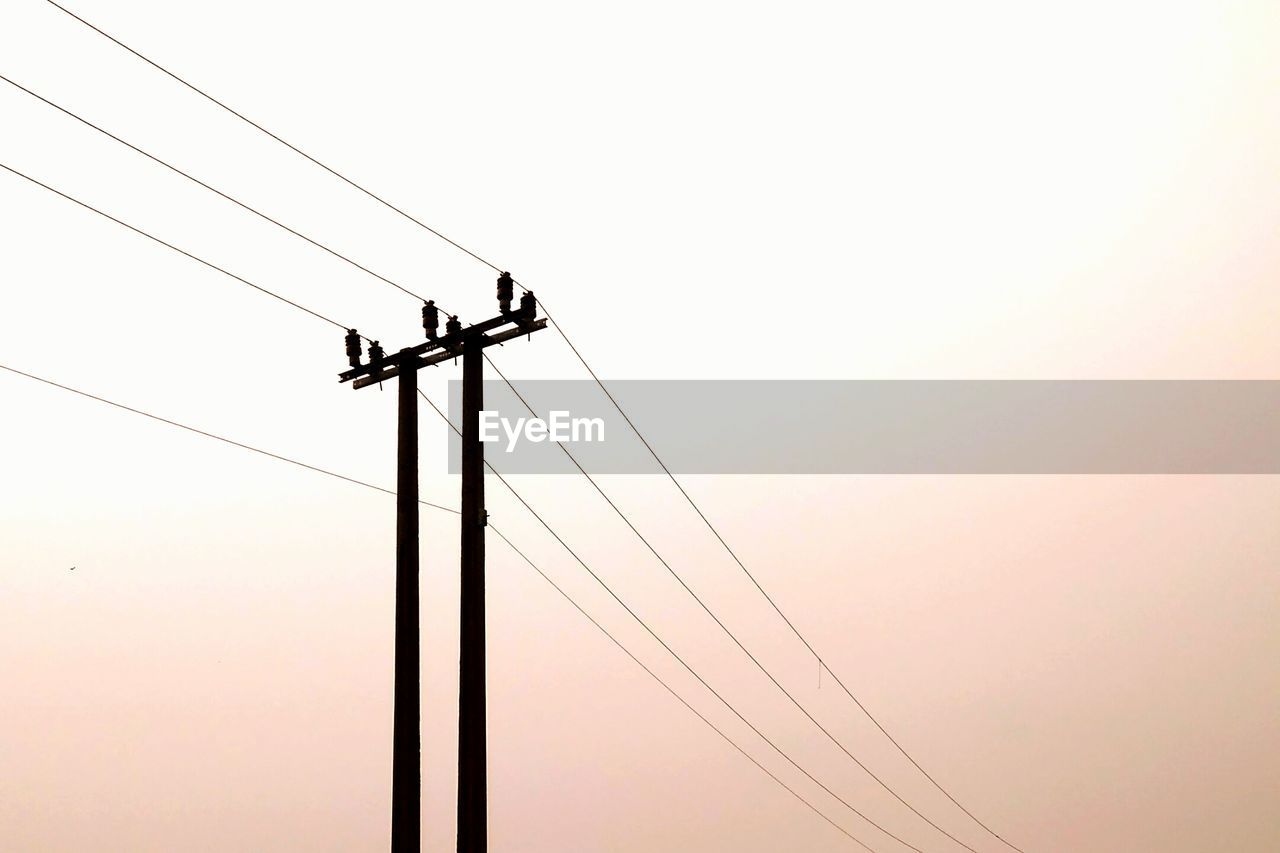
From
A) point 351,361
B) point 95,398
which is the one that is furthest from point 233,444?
point 351,361

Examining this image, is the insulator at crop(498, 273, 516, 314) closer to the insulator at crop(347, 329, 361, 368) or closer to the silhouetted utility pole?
the silhouetted utility pole

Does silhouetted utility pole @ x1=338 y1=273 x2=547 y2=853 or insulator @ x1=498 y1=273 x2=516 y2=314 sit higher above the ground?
insulator @ x1=498 y1=273 x2=516 y2=314

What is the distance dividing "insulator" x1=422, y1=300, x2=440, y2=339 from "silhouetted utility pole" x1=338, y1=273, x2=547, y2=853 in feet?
0.04

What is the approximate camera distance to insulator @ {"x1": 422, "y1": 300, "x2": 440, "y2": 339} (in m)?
12.9

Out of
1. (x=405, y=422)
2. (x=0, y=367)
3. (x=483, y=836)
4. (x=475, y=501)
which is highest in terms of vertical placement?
(x=0, y=367)

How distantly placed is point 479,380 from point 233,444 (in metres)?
12.6

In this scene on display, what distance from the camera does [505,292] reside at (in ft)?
40.5

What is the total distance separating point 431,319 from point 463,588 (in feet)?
10.6

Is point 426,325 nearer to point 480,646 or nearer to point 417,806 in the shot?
point 480,646

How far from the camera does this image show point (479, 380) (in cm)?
1240

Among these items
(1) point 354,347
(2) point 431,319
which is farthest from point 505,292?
(1) point 354,347

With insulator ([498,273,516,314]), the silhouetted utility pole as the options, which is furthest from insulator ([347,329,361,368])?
insulator ([498,273,516,314])

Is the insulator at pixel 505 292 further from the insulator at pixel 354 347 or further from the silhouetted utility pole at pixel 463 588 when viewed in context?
the insulator at pixel 354 347

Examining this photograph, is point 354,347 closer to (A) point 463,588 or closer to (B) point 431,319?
(B) point 431,319
